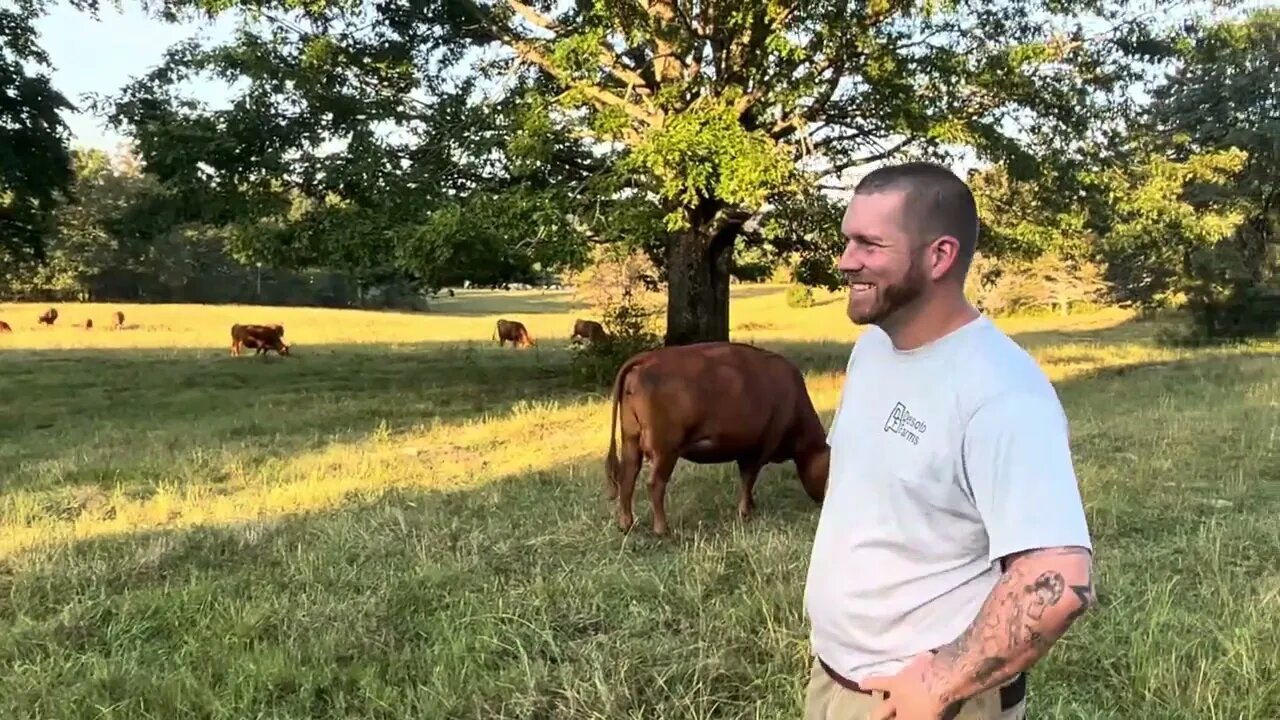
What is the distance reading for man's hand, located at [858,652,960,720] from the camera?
6.06 ft

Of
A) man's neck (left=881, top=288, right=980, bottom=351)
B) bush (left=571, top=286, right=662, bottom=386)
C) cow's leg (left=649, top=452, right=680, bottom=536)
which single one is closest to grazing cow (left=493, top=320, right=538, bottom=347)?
bush (left=571, top=286, right=662, bottom=386)

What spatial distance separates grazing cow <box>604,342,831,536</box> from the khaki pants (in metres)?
4.01

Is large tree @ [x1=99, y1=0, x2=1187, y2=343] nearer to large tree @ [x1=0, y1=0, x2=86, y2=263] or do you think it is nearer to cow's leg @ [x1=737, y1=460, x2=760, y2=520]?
large tree @ [x1=0, y1=0, x2=86, y2=263]

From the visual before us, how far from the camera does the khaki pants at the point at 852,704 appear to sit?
6.36 feet

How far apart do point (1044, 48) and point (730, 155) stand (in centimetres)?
514

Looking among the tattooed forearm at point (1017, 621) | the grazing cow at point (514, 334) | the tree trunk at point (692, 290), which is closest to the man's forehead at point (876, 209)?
the tattooed forearm at point (1017, 621)

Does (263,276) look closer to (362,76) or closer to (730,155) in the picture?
(362,76)

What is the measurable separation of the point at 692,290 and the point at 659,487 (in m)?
9.01

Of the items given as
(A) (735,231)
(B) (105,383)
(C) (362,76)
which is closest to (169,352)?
(B) (105,383)

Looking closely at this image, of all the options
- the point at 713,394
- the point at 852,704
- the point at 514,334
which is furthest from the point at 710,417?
the point at 514,334

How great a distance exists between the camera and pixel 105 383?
17.7 meters

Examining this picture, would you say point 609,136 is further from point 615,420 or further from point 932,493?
point 932,493

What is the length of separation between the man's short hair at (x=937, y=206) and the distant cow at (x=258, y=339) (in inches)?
934

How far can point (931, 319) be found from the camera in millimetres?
1987
